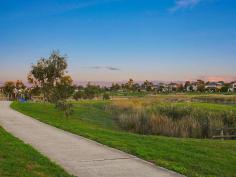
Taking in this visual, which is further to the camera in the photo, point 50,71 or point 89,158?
point 50,71

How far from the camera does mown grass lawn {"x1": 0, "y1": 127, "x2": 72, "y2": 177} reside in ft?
25.7

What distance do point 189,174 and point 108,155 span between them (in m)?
2.81

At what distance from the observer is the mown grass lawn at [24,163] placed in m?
7.85

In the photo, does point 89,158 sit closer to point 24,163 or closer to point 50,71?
point 24,163

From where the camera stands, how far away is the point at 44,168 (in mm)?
8359

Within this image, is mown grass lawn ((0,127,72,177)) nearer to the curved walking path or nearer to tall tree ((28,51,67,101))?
the curved walking path

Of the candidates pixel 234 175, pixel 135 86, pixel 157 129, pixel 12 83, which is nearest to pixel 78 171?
pixel 234 175

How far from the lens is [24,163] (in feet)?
28.8

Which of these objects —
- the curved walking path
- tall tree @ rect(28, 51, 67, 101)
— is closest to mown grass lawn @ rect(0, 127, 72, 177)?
the curved walking path

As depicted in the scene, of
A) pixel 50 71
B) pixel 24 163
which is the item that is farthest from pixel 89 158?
pixel 50 71

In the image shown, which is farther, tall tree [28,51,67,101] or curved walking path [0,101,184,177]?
tall tree [28,51,67,101]

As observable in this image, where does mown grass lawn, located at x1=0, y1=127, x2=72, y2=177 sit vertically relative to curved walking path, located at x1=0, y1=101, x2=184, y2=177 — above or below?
above

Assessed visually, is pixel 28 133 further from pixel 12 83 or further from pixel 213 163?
pixel 12 83

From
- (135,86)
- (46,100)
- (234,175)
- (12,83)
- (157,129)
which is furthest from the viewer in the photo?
(135,86)
